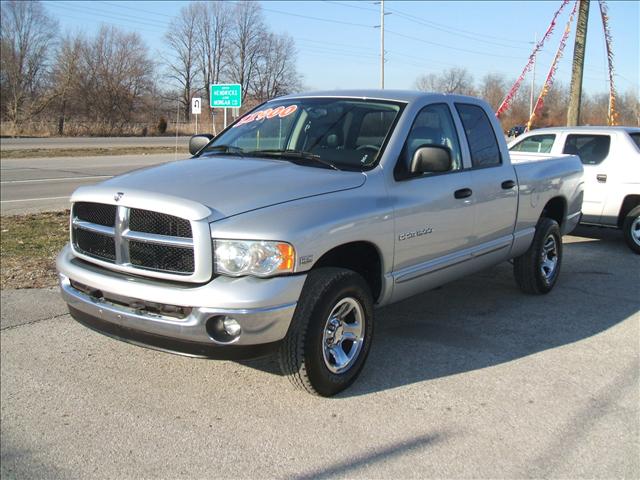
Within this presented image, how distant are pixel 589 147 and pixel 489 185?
4.92m

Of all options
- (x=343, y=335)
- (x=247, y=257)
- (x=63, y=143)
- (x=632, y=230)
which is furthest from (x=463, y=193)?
(x=63, y=143)

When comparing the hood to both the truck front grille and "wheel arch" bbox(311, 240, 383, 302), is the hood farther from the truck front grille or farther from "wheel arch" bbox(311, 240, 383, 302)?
"wheel arch" bbox(311, 240, 383, 302)

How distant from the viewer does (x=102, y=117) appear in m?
60.6

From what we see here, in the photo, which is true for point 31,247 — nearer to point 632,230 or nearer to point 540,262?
point 540,262

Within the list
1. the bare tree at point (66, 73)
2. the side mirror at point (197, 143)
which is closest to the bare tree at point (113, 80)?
the bare tree at point (66, 73)

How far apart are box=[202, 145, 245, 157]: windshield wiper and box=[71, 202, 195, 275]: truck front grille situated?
1.29 metres

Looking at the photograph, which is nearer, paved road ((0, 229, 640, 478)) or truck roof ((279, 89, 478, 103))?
paved road ((0, 229, 640, 478))

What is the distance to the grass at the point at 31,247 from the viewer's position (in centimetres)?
638

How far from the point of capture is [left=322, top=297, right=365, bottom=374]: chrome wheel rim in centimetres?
394

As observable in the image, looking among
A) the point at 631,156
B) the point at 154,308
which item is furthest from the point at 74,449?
the point at 631,156

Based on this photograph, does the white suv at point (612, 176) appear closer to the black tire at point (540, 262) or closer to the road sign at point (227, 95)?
the black tire at point (540, 262)

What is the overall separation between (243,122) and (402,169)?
1606 mm

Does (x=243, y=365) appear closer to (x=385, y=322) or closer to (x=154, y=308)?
(x=154, y=308)

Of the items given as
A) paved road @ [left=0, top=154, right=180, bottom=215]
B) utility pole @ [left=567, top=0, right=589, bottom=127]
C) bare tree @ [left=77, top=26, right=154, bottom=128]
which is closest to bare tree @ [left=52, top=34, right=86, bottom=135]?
bare tree @ [left=77, top=26, right=154, bottom=128]
